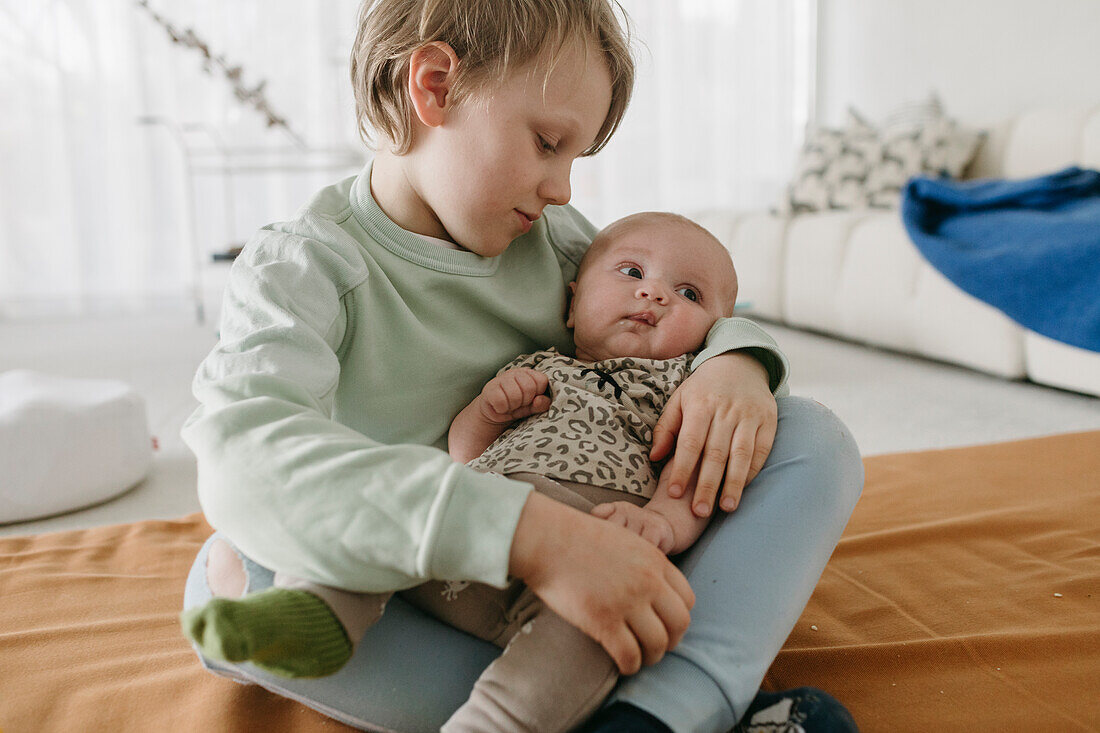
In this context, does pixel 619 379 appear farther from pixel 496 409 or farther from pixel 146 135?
pixel 146 135

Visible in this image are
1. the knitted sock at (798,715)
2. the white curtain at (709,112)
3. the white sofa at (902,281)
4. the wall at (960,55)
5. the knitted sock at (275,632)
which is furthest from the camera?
the white curtain at (709,112)

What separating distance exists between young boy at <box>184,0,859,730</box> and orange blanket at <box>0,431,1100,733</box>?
110mm

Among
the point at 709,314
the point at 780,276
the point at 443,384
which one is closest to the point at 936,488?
the point at 709,314

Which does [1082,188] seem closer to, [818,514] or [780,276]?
[780,276]

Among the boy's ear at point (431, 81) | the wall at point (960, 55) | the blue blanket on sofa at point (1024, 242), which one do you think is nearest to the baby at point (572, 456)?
the boy's ear at point (431, 81)

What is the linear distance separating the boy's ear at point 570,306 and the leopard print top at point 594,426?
0.20 ft

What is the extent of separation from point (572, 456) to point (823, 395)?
4.54 feet

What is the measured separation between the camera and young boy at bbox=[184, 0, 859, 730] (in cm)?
46

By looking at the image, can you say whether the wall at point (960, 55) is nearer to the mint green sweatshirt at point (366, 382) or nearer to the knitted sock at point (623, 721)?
the mint green sweatshirt at point (366, 382)

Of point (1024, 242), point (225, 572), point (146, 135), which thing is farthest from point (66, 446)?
point (146, 135)

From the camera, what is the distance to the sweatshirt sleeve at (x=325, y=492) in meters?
0.45

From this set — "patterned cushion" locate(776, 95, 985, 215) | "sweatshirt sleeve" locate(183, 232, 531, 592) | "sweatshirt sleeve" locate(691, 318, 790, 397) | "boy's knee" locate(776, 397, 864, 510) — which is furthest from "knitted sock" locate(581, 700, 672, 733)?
"patterned cushion" locate(776, 95, 985, 215)

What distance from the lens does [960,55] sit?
3.22 meters

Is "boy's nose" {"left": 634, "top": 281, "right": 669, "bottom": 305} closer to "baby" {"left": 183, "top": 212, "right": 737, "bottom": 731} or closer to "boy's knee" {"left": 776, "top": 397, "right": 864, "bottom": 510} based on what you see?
"baby" {"left": 183, "top": 212, "right": 737, "bottom": 731}
